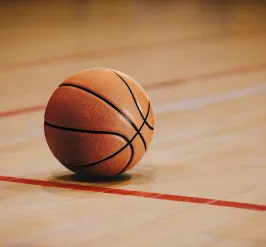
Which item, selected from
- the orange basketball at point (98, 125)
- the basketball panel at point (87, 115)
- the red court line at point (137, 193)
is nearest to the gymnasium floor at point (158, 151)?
the red court line at point (137, 193)

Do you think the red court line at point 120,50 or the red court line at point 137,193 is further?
the red court line at point 120,50

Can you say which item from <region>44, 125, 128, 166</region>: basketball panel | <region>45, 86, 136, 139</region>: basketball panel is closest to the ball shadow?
<region>44, 125, 128, 166</region>: basketball panel

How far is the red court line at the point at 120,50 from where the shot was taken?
41.1 feet

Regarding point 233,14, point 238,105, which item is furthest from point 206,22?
point 238,105

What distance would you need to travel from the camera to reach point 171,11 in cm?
2342

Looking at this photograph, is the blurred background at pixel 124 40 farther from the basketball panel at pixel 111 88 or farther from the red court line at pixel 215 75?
the basketball panel at pixel 111 88

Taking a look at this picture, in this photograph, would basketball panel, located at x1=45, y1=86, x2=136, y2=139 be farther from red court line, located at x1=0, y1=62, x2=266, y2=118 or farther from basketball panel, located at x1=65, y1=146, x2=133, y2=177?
red court line, located at x1=0, y1=62, x2=266, y2=118

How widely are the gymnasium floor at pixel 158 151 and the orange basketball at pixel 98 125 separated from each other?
0.16 meters

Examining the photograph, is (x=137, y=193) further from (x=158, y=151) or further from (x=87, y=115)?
(x=158, y=151)

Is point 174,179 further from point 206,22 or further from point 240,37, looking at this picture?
point 206,22

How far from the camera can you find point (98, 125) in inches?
223

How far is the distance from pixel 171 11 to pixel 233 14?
2524mm

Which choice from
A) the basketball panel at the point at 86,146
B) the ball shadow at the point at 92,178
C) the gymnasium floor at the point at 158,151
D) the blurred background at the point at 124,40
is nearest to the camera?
the gymnasium floor at the point at 158,151

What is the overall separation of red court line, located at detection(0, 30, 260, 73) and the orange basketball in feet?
20.2
